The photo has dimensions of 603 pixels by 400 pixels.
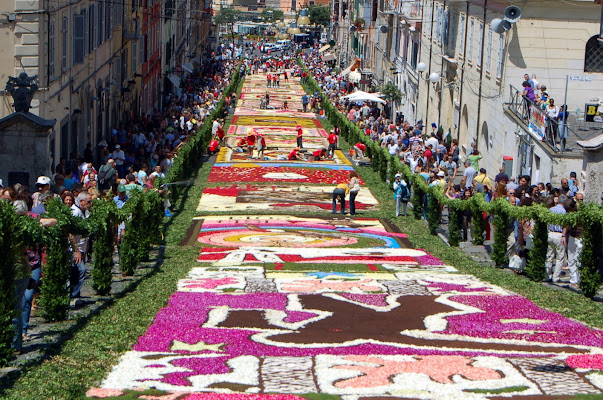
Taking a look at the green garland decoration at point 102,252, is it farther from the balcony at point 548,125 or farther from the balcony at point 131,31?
the balcony at point 131,31

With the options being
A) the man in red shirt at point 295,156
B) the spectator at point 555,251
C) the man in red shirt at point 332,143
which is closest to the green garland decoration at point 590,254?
the spectator at point 555,251

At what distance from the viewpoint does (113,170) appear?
27172mm

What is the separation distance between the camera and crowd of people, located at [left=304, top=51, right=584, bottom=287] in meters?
17.0

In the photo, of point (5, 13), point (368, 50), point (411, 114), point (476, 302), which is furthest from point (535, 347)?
point (368, 50)

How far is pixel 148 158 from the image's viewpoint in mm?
35562

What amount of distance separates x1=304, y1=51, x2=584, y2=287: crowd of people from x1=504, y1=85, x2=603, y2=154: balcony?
1.44 feet

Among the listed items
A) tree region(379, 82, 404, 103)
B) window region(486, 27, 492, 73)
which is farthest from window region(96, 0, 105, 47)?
tree region(379, 82, 404, 103)

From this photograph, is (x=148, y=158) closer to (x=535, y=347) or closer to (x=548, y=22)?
(x=548, y=22)

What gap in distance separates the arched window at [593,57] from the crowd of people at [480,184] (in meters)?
1.88

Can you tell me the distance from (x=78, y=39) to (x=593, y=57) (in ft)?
54.4

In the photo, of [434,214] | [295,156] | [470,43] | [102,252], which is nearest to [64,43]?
[434,214]

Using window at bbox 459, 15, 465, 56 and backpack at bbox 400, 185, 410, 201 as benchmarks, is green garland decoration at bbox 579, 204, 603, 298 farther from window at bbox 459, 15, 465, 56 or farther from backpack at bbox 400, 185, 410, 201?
window at bbox 459, 15, 465, 56

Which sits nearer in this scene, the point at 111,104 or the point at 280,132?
the point at 111,104

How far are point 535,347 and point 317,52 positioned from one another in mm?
112899
